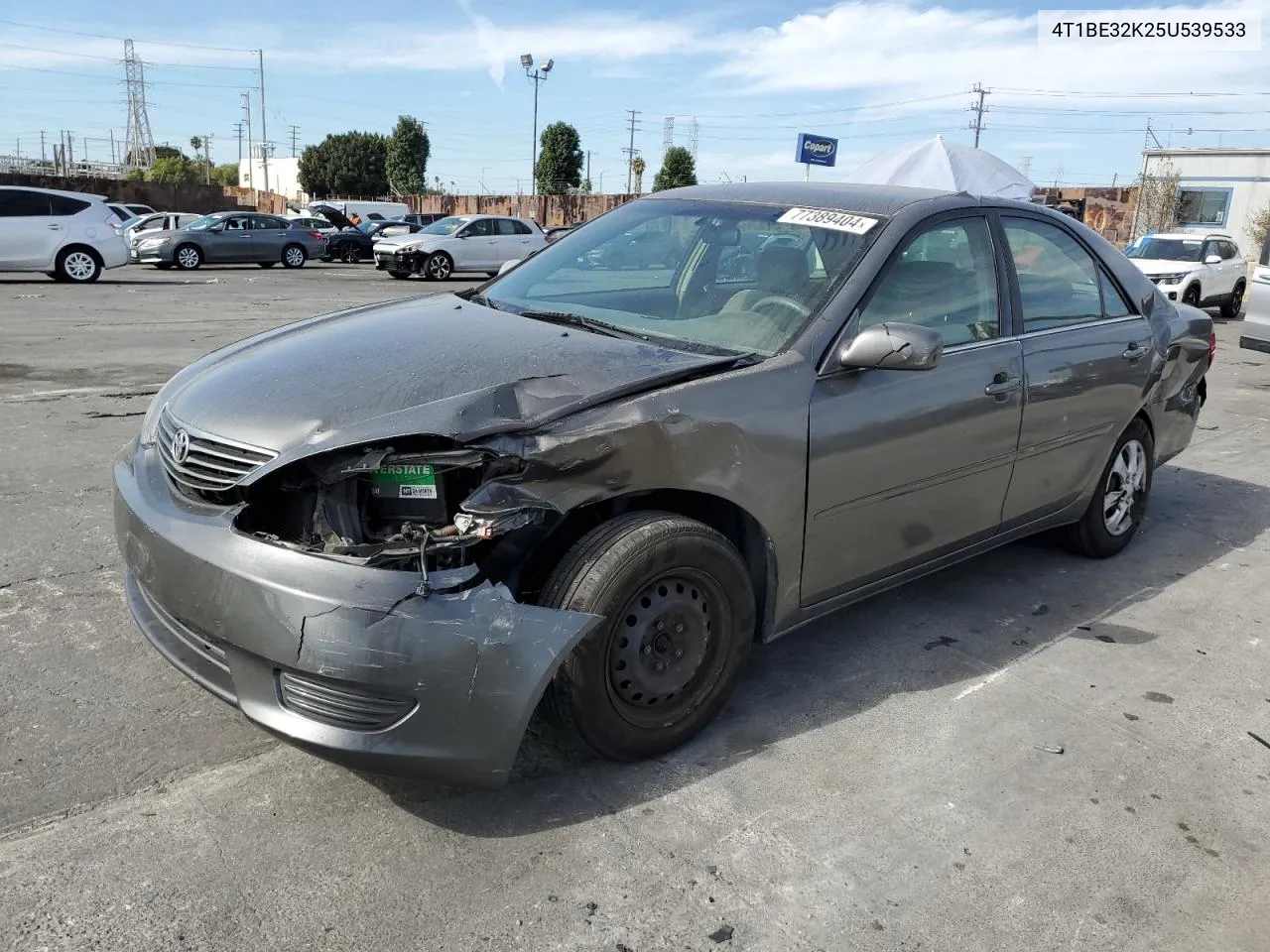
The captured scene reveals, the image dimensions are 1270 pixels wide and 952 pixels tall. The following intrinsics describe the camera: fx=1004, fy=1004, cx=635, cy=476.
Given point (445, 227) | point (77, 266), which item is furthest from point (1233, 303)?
point (77, 266)

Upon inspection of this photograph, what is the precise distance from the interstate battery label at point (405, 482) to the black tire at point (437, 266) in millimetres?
21393

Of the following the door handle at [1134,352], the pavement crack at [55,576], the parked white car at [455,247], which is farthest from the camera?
the parked white car at [455,247]

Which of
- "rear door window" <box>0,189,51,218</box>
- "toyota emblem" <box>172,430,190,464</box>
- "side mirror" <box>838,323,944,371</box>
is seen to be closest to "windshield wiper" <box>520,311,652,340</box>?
"side mirror" <box>838,323,944,371</box>

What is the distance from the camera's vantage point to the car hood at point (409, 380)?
2535 millimetres

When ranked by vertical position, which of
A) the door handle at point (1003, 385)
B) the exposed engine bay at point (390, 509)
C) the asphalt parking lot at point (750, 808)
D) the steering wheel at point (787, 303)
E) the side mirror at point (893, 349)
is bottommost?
the asphalt parking lot at point (750, 808)

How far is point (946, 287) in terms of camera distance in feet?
12.1

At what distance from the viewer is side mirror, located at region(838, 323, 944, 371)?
307 cm

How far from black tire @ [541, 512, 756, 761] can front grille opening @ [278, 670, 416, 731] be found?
433 millimetres

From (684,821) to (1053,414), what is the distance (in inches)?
92.5

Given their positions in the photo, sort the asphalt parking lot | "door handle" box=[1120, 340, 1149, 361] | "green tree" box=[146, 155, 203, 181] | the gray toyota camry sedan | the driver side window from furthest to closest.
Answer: "green tree" box=[146, 155, 203, 181], "door handle" box=[1120, 340, 1149, 361], the driver side window, the gray toyota camry sedan, the asphalt parking lot

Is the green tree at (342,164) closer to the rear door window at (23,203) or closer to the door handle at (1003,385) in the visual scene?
the rear door window at (23,203)

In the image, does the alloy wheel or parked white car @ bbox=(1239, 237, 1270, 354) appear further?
parked white car @ bbox=(1239, 237, 1270, 354)

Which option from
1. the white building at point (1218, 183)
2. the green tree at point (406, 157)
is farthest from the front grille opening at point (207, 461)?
Result: the green tree at point (406, 157)

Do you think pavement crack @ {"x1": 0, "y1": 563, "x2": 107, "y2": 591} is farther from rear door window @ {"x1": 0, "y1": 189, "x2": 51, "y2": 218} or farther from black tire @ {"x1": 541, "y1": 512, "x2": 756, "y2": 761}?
rear door window @ {"x1": 0, "y1": 189, "x2": 51, "y2": 218}
